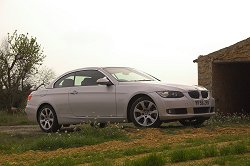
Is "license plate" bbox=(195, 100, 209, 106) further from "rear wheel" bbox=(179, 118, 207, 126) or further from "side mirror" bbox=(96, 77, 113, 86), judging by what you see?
"side mirror" bbox=(96, 77, 113, 86)

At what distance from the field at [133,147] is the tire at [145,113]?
34cm

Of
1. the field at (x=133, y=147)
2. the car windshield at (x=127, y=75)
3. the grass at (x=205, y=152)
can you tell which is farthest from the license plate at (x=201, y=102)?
the grass at (x=205, y=152)

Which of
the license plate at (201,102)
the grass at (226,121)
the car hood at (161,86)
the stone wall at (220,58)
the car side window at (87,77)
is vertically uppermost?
the stone wall at (220,58)

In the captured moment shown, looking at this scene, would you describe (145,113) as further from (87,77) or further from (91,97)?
(87,77)

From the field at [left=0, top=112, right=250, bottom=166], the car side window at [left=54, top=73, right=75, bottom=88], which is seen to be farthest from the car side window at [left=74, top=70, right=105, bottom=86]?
the field at [left=0, top=112, right=250, bottom=166]

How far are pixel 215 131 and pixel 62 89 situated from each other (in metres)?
4.24

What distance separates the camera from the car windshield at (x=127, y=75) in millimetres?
12169

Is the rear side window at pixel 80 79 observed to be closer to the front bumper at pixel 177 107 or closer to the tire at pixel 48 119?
the tire at pixel 48 119

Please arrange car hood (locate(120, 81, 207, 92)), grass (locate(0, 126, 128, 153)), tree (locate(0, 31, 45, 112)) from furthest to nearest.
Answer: tree (locate(0, 31, 45, 112)) < car hood (locate(120, 81, 207, 92)) < grass (locate(0, 126, 128, 153))

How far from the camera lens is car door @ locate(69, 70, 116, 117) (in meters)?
11.8

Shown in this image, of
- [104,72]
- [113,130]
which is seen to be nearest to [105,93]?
[104,72]

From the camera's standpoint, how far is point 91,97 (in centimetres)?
1216

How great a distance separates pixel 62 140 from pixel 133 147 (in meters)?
1.72

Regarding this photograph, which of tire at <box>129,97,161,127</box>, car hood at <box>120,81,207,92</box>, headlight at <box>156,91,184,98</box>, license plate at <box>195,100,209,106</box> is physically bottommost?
tire at <box>129,97,161,127</box>
